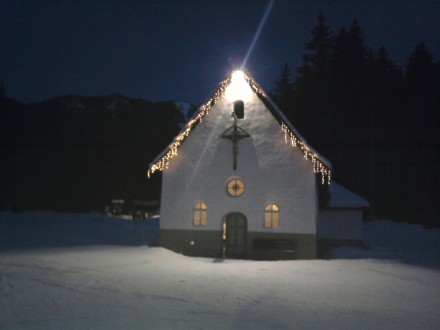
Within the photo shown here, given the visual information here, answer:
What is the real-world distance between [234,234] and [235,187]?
213cm

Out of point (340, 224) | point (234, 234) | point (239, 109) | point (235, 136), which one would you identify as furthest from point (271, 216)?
point (340, 224)

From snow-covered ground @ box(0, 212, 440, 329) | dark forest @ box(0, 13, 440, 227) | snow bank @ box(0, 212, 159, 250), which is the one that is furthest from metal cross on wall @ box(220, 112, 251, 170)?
dark forest @ box(0, 13, 440, 227)

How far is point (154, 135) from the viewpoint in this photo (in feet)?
188

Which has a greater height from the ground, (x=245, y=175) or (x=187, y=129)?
(x=187, y=129)

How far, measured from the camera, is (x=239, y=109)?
18328 mm

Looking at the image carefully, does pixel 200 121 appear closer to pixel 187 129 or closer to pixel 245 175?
pixel 187 129

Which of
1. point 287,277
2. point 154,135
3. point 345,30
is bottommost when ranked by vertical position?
point 287,277

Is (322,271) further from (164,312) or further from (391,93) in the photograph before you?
(391,93)

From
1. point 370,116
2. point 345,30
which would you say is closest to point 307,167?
point 370,116

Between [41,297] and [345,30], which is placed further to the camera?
[345,30]

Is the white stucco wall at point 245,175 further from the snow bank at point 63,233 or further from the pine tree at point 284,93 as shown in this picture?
the pine tree at point 284,93

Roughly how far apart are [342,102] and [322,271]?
3440 centimetres

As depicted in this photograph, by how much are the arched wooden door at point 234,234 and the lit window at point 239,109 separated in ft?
14.6

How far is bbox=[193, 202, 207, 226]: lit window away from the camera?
1802cm
